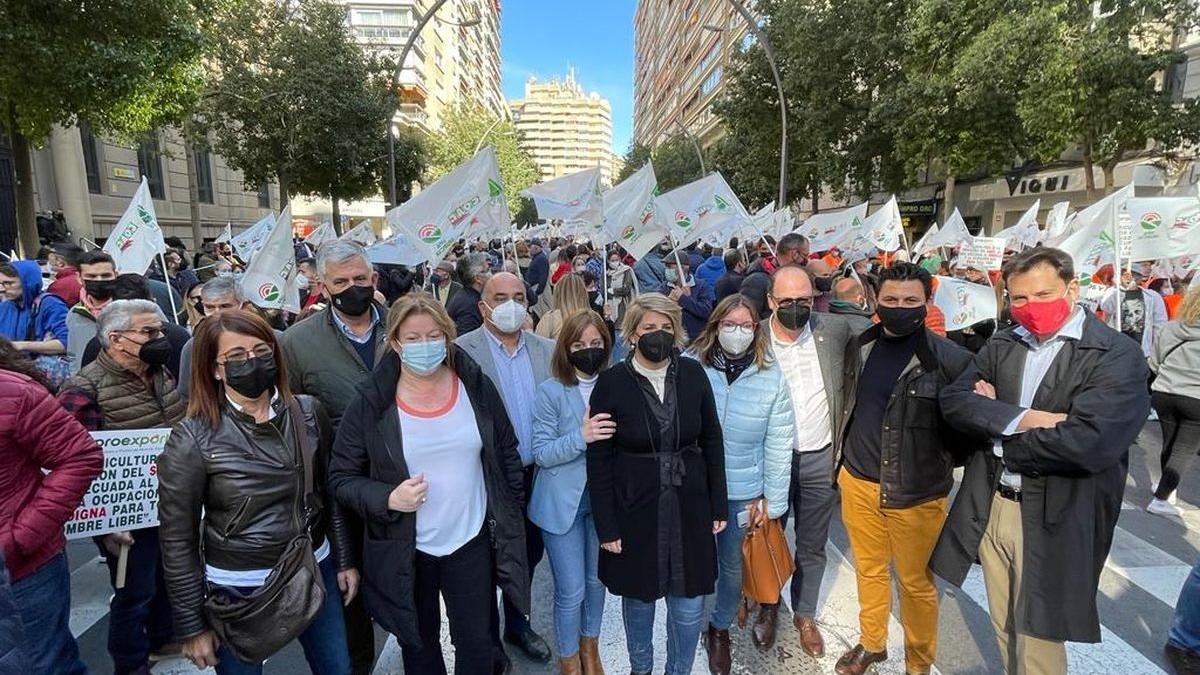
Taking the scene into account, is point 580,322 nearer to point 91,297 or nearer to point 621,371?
point 621,371

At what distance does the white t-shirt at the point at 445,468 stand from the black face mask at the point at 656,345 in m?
0.78

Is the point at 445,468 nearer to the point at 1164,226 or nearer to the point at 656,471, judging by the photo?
the point at 656,471

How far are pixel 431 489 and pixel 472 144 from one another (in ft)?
136

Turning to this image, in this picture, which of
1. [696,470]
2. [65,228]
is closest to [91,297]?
[696,470]

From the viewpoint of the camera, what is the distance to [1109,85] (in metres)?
14.4

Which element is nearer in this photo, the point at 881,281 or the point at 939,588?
the point at 881,281

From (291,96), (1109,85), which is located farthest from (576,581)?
(291,96)

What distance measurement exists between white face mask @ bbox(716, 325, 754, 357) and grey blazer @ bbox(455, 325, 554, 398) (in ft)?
2.89

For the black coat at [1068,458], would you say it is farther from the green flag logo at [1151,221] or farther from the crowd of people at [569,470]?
the green flag logo at [1151,221]

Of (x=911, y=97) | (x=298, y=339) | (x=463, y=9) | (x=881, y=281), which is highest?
(x=463, y=9)

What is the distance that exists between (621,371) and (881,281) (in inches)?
53.9

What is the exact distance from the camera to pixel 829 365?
10.2 feet

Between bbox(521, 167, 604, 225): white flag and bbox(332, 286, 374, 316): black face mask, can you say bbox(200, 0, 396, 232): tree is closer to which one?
bbox(521, 167, 604, 225): white flag

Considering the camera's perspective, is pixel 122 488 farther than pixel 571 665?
No
